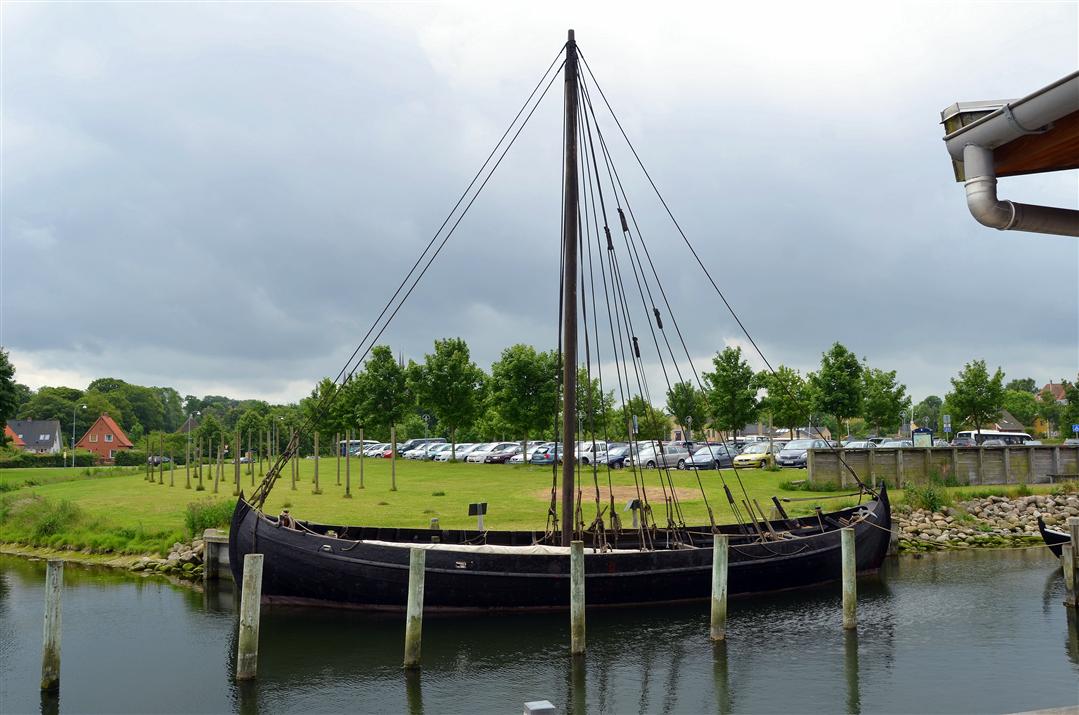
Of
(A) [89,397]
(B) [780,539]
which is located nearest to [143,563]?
(B) [780,539]

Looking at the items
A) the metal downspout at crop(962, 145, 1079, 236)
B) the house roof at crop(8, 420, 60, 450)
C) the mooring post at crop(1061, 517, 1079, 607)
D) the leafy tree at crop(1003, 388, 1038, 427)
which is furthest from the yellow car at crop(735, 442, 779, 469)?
the house roof at crop(8, 420, 60, 450)

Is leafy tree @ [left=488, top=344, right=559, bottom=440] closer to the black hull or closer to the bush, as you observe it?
the bush

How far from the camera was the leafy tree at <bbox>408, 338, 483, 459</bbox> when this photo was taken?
177 feet

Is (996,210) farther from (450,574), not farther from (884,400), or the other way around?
(884,400)

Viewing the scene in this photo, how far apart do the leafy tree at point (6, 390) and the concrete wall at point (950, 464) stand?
45.9 metres

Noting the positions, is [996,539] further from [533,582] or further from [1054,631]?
[533,582]

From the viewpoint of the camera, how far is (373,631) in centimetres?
1752

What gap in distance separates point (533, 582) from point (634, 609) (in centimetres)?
257

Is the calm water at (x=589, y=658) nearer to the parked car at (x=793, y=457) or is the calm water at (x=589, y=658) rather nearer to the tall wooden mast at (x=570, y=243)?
the tall wooden mast at (x=570, y=243)

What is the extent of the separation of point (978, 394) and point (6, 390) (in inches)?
2362

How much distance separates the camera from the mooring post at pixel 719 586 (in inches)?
614

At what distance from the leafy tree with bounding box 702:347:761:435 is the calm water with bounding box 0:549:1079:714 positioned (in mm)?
31323

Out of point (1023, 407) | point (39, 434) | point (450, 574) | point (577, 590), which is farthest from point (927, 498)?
point (39, 434)

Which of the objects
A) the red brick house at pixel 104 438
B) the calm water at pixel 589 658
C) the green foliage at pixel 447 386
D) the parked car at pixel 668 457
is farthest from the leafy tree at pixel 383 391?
the red brick house at pixel 104 438
